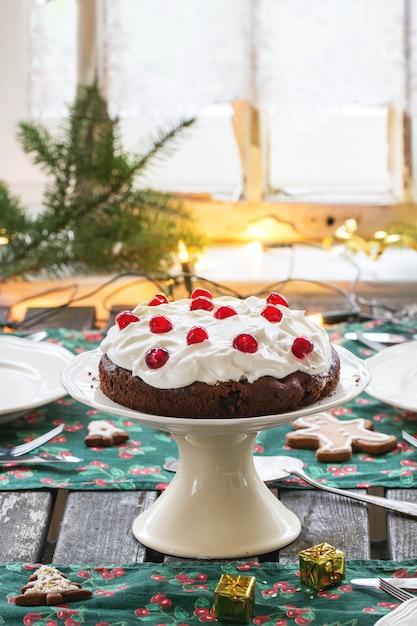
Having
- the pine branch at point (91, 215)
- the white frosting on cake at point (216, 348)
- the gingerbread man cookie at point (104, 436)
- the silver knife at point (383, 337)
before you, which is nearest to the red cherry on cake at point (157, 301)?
the white frosting on cake at point (216, 348)

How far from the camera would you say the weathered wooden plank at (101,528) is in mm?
1002

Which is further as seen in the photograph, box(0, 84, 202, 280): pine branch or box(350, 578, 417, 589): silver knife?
box(0, 84, 202, 280): pine branch

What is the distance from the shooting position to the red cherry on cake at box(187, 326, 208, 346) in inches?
38.5

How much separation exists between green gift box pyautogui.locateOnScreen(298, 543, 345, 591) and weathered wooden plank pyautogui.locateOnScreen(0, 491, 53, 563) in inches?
11.2

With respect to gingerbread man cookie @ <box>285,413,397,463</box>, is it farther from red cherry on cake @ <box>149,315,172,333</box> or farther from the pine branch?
the pine branch

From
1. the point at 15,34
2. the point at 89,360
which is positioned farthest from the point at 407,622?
the point at 15,34

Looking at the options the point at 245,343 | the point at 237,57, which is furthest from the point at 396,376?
the point at 237,57

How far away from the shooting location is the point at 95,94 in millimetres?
2184

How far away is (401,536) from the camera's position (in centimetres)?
102

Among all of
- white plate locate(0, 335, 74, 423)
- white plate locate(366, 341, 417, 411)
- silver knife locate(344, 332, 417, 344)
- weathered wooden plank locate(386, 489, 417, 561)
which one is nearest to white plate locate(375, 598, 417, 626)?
weathered wooden plank locate(386, 489, 417, 561)

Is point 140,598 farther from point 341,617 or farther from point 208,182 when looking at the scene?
point 208,182

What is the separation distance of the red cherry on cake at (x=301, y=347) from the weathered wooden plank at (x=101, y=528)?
0.89 ft

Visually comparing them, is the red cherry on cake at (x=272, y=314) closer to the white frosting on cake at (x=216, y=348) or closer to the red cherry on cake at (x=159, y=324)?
the white frosting on cake at (x=216, y=348)

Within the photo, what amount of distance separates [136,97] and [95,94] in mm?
308
